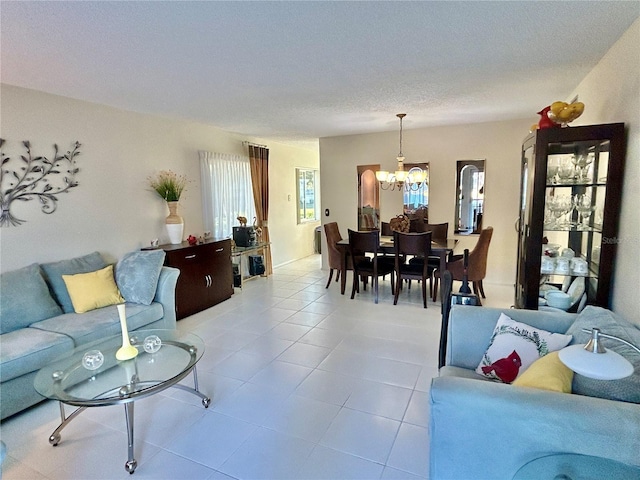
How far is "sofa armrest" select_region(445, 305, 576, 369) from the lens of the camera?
1.99 meters

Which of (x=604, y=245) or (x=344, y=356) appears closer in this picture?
(x=604, y=245)

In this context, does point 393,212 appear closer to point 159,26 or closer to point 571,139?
point 571,139

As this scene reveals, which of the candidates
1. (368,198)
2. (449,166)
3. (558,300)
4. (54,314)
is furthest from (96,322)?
(449,166)

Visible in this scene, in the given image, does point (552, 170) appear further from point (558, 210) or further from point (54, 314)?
point (54, 314)

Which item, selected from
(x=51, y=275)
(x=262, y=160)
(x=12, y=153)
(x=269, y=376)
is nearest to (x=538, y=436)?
(x=269, y=376)

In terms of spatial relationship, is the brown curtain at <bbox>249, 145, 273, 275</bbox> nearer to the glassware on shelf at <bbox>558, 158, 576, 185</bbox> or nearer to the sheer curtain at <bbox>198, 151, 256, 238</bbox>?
the sheer curtain at <bbox>198, 151, 256, 238</bbox>

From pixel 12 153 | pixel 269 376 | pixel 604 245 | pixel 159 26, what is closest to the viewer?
pixel 159 26

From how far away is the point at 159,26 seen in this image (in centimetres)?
200

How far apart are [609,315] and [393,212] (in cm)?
426

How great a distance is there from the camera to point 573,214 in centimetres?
271

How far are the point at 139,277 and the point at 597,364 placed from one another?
348 centimetres

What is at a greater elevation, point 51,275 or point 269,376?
point 51,275

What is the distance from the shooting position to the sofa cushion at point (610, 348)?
4.21 ft

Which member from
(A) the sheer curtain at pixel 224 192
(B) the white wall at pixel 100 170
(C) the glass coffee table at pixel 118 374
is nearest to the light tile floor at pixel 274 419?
(C) the glass coffee table at pixel 118 374
